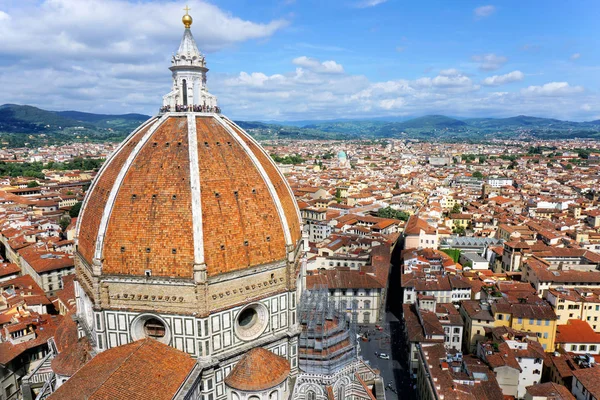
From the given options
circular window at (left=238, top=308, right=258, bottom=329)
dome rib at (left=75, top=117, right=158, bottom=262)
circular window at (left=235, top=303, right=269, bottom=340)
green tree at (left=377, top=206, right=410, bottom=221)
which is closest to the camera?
dome rib at (left=75, top=117, right=158, bottom=262)

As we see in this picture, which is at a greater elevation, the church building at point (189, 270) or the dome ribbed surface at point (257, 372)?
the church building at point (189, 270)

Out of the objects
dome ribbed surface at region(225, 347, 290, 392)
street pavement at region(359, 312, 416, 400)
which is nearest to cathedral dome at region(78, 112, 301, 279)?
dome ribbed surface at region(225, 347, 290, 392)

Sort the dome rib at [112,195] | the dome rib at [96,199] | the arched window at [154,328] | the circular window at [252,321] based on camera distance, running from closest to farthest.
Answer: the dome rib at [112,195] → the arched window at [154,328] → the dome rib at [96,199] → the circular window at [252,321]

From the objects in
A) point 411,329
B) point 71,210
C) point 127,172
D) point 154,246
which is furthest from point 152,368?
point 71,210

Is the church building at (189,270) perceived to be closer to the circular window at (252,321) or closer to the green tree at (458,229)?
the circular window at (252,321)

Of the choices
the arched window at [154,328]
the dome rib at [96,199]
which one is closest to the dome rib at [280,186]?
the dome rib at [96,199]

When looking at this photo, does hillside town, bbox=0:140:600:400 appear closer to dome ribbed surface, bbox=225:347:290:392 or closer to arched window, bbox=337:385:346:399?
arched window, bbox=337:385:346:399

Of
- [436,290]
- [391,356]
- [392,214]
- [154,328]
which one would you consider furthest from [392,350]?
[392,214]
